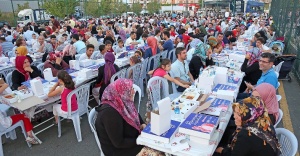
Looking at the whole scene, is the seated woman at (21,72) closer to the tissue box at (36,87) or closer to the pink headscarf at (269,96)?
the tissue box at (36,87)

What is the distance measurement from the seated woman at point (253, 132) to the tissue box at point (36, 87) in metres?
3.12

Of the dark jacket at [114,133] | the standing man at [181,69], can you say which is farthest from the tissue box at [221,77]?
the dark jacket at [114,133]

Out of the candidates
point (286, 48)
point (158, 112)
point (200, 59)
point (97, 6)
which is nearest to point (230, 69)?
point (200, 59)

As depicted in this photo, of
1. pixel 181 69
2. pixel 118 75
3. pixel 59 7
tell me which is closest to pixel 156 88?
pixel 181 69

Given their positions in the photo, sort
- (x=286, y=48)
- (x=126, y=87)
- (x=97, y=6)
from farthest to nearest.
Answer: (x=97, y=6) < (x=286, y=48) < (x=126, y=87)

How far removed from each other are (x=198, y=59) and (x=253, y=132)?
3072 mm

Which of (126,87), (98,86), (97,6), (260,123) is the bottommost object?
(98,86)

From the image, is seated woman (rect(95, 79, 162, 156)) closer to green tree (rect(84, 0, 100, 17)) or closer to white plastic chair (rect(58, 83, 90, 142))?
white plastic chair (rect(58, 83, 90, 142))

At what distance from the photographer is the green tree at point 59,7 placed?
18.1 metres

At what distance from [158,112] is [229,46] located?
622cm

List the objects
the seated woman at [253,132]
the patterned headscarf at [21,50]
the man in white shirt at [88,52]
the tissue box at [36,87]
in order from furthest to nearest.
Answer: the man in white shirt at [88,52] → the patterned headscarf at [21,50] → the tissue box at [36,87] → the seated woman at [253,132]

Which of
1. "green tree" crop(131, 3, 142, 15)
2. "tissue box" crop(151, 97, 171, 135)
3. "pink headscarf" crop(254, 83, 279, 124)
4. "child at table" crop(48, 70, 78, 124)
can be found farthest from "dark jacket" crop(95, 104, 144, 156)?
"green tree" crop(131, 3, 142, 15)

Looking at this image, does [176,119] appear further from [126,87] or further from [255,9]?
[255,9]

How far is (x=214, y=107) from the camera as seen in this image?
10.3ft
